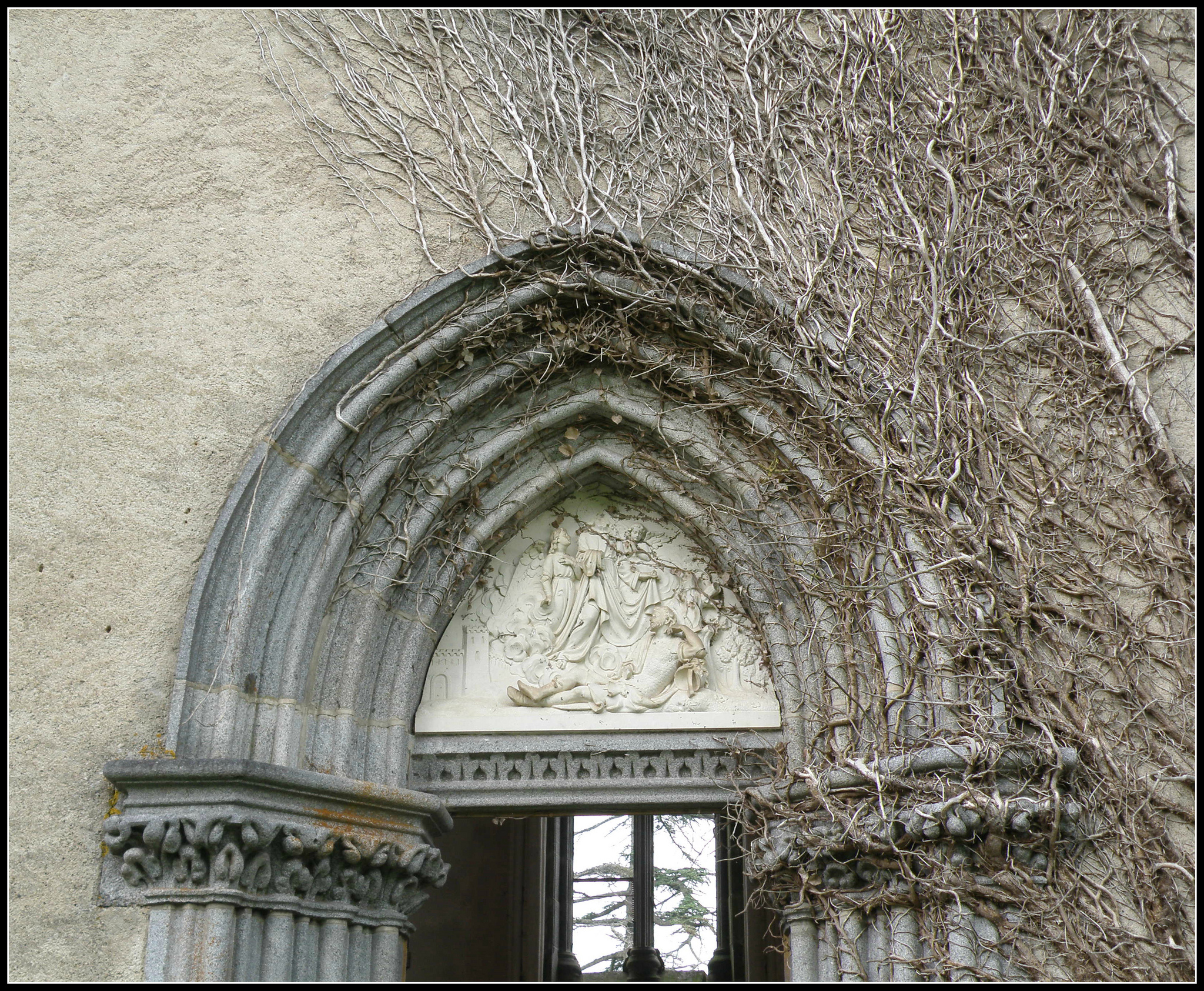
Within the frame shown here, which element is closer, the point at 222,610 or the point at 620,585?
the point at 222,610

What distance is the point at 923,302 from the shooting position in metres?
4.42

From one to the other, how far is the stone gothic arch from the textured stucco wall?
0.18 metres

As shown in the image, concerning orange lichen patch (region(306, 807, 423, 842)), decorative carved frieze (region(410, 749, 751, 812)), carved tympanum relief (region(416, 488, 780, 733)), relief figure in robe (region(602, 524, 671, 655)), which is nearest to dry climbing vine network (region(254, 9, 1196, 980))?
decorative carved frieze (region(410, 749, 751, 812))

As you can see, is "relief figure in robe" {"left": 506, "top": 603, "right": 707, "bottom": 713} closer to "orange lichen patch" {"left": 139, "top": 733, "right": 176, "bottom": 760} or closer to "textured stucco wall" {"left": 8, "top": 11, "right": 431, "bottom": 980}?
"orange lichen patch" {"left": 139, "top": 733, "right": 176, "bottom": 760}

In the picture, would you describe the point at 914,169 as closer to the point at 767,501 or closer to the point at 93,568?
the point at 767,501

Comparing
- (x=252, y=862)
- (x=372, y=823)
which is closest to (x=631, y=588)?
(x=372, y=823)

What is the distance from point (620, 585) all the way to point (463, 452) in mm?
832

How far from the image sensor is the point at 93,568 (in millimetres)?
4184

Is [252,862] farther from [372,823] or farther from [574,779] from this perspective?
[574,779]

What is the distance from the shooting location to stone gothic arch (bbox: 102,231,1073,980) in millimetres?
3812

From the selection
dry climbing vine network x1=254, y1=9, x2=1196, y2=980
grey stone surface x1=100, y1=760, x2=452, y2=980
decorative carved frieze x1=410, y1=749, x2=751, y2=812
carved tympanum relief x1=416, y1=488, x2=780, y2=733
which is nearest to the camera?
grey stone surface x1=100, y1=760, x2=452, y2=980

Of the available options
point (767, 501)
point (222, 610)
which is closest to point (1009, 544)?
point (767, 501)

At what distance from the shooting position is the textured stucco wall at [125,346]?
3.93m

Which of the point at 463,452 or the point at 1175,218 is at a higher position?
the point at 1175,218
